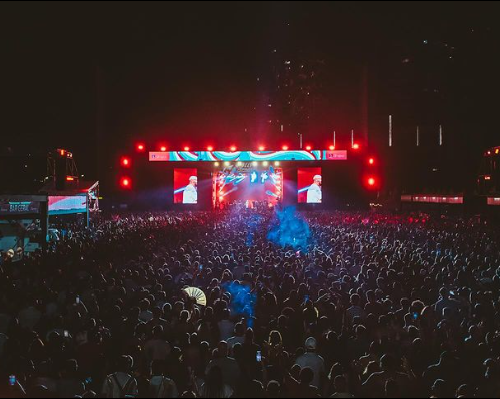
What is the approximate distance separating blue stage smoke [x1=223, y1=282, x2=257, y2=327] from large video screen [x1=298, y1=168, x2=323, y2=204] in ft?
94.9

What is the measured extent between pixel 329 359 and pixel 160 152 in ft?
107

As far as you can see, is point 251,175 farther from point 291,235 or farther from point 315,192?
point 291,235

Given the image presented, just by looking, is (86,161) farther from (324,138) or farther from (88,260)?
(88,260)

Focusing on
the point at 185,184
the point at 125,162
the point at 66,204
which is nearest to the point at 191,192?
the point at 185,184

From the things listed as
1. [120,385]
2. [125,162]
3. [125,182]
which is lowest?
[120,385]

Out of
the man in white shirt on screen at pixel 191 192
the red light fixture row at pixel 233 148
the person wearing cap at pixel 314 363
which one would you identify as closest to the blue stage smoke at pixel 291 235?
the person wearing cap at pixel 314 363

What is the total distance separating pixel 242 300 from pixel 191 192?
1204 inches

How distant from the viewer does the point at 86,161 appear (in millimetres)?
42344

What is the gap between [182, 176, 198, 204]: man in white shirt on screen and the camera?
39188 mm

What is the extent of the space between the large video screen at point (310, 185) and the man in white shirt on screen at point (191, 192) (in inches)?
334

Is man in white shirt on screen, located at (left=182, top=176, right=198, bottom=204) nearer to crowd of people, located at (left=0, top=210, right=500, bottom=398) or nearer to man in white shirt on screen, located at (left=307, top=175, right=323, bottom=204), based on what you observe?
man in white shirt on screen, located at (left=307, top=175, right=323, bottom=204)

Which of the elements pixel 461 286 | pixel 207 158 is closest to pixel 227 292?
pixel 461 286

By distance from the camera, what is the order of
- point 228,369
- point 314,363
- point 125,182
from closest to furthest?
point 228,369, point 314,363, point 125,182

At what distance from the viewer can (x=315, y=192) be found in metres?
38.8
